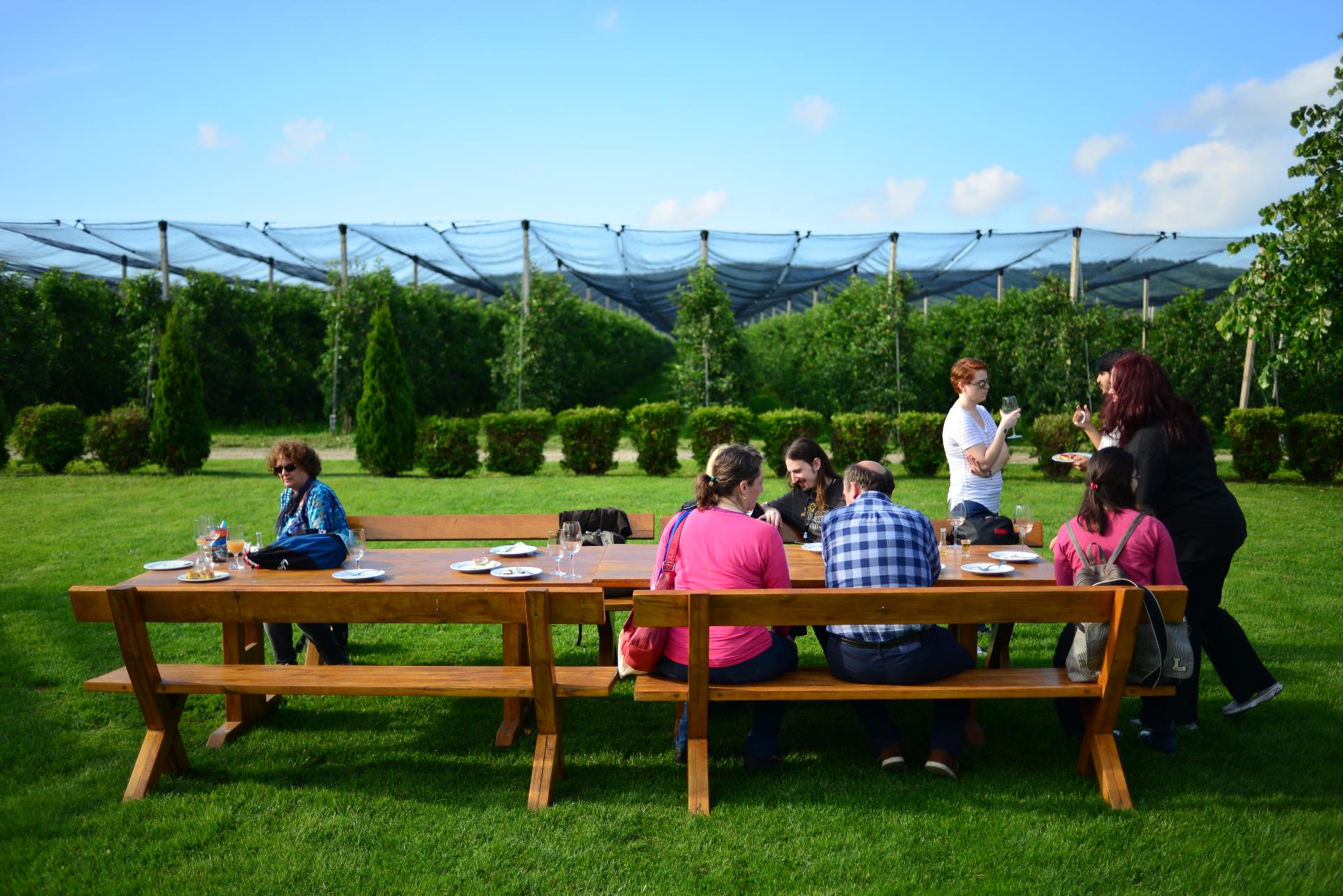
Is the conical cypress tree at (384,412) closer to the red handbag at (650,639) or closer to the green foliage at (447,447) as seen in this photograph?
→ the green foliage at (447,447)

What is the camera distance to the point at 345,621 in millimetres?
3549

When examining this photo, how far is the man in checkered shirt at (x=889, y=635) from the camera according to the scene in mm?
3570

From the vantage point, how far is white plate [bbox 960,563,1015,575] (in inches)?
168

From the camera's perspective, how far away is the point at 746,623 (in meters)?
3.40

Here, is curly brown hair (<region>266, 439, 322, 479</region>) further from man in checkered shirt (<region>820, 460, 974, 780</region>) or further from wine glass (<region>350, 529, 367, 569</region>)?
man in checkered shirt (<region>820, 460, 974, 780</region>)

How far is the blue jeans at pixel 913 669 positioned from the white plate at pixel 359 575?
199 centimetres

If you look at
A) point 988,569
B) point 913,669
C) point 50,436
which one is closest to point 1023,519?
point 988,569

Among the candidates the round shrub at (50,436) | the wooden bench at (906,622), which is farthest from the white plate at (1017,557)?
the round shrub at (50,436)

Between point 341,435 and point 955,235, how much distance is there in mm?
12037

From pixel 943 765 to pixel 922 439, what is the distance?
882cm

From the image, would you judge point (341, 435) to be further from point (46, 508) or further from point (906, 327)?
point (906, 327)

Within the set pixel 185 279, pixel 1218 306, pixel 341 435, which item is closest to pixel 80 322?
pixel 185 279

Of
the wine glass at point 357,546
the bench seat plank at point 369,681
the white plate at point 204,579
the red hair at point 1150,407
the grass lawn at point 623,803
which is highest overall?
the red hair at point 1150,407

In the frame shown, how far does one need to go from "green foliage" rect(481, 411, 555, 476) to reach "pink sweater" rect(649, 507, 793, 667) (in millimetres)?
9498
